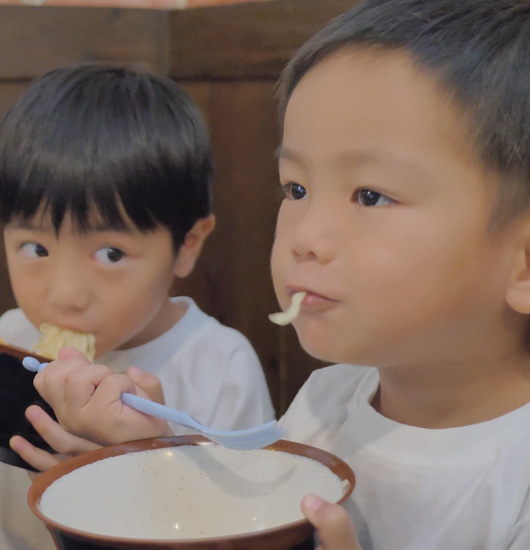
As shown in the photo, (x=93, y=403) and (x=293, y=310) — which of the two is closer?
(x=293, y=310)

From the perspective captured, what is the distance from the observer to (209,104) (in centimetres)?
181

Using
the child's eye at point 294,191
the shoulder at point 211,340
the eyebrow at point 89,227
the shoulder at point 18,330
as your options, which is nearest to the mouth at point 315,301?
the child's eye at point 294,191

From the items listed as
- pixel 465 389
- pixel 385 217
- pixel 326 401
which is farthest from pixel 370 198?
pixel 326 401

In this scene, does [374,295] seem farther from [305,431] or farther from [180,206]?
[180,206]

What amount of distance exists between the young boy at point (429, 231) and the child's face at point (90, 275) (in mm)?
419

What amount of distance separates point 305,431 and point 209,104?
1.03 meters

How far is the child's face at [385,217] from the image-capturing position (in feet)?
2.31

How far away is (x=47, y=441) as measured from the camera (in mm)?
917

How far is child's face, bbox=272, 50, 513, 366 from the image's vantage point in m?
0.71

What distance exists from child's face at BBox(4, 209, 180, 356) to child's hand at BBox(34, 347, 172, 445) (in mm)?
246

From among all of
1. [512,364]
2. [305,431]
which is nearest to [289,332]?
[305,431]

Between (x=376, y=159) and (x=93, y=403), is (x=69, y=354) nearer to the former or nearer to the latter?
(x=93, y=403)

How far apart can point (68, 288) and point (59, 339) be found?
0.29 feet

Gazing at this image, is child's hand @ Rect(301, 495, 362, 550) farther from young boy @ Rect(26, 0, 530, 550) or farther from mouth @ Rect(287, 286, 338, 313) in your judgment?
mouth @ Rect(287, 286, 338, 313)
